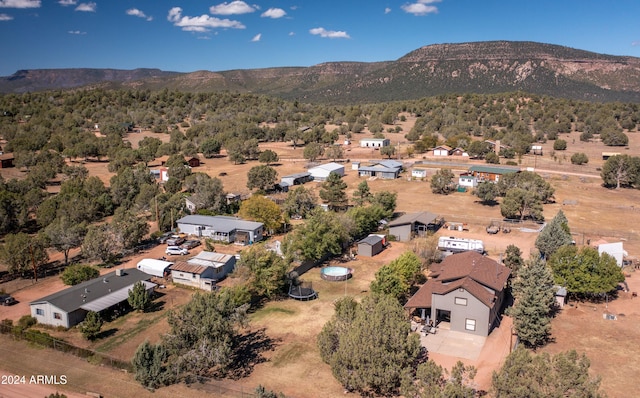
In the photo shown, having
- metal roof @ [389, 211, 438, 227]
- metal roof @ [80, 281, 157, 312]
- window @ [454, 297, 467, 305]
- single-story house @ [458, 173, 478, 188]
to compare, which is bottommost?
metal roof @ [80, 281, 157, 312]

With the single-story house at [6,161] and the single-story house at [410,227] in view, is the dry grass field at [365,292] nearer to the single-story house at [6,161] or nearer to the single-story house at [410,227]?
the single-story house at [410,227]

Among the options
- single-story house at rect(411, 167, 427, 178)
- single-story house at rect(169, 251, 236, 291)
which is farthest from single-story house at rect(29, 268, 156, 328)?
single-story house at rect(411, 167, 427, 178)

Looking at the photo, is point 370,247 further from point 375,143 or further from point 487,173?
point 375,143

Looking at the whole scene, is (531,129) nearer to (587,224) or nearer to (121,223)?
(587,224)

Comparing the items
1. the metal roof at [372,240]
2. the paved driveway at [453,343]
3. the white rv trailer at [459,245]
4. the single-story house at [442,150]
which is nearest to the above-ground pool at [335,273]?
the metal roof at [372,240]

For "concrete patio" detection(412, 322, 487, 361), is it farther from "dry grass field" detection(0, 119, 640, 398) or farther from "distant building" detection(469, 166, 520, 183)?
"distant building" detection(469, 166, 520, 183)

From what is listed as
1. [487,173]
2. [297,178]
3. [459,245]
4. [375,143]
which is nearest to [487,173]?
[487,173]

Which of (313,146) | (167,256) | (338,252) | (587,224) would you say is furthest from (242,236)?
(313,146)
